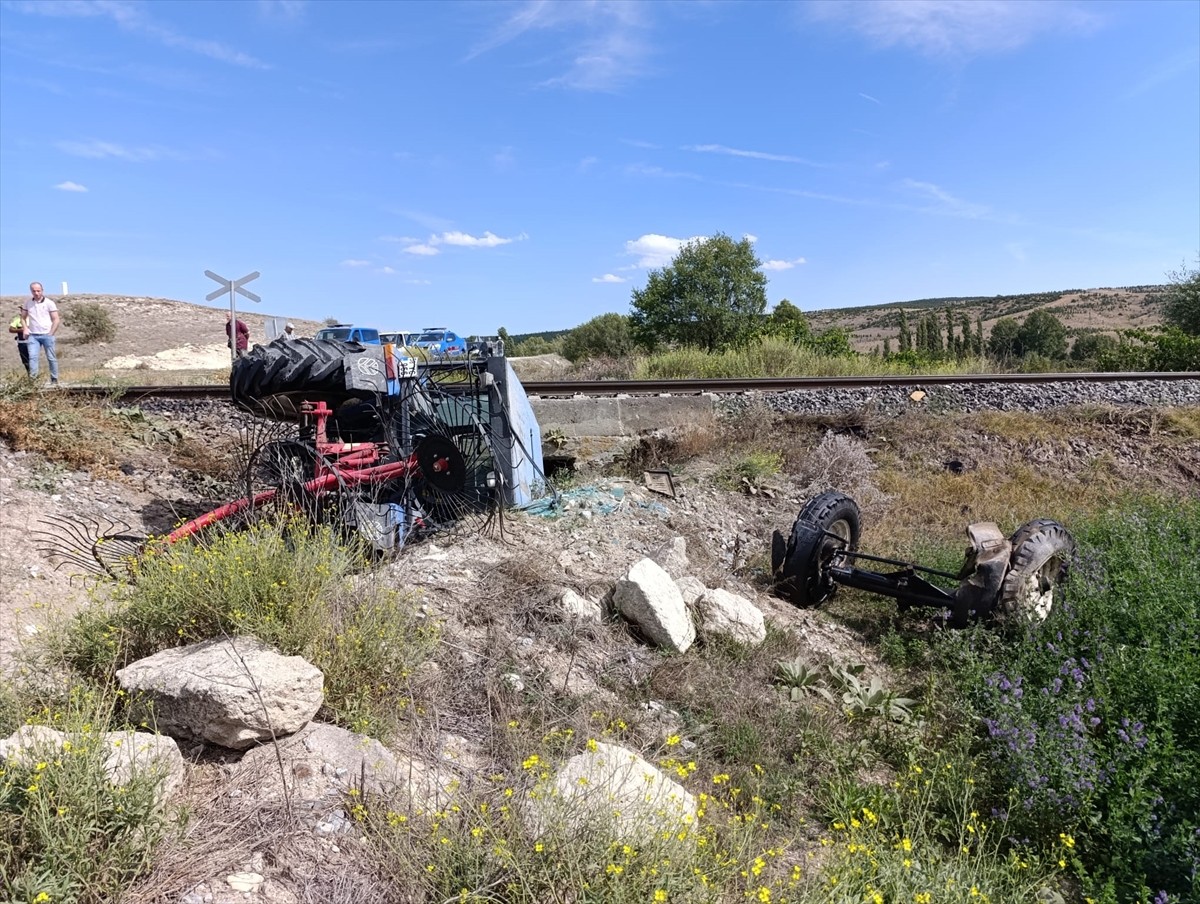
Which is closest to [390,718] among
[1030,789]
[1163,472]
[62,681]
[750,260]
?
[62,681]

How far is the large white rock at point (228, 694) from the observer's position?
3.36 metres

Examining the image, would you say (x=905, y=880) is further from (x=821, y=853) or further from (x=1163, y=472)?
(x=1163, y=472)

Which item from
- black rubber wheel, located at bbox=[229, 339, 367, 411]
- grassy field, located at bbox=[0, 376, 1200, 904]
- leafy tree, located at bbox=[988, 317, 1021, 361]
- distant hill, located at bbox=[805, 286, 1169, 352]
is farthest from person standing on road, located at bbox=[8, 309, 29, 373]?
distant hill, located at bbox=[805, 286, 1169, 352]

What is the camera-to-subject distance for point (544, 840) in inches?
110

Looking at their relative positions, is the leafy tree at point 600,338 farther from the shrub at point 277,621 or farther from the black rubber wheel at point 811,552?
the shrub at point 277,621

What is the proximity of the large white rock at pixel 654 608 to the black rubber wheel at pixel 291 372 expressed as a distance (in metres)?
3.25

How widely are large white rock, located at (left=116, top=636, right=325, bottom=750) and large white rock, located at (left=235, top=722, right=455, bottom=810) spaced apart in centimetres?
10

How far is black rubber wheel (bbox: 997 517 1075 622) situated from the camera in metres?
5.51

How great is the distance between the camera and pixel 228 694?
334 centimetres

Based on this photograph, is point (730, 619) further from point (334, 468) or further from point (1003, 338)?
point (1003, 338)

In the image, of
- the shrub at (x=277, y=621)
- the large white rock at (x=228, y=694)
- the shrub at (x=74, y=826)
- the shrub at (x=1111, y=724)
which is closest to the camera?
the shrub at (x=74, y=826)

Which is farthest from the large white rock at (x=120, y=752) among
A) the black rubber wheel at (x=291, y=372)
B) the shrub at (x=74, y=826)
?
the black rubber wheel at (x=291, y=372)

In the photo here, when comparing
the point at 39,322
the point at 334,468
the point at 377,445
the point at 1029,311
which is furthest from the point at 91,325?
the point at 1029,311

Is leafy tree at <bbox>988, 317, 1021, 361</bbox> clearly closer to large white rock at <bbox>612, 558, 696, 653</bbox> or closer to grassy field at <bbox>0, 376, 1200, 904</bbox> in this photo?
grassy field at <bbox>0, 376, 1200, 904</bbox>
